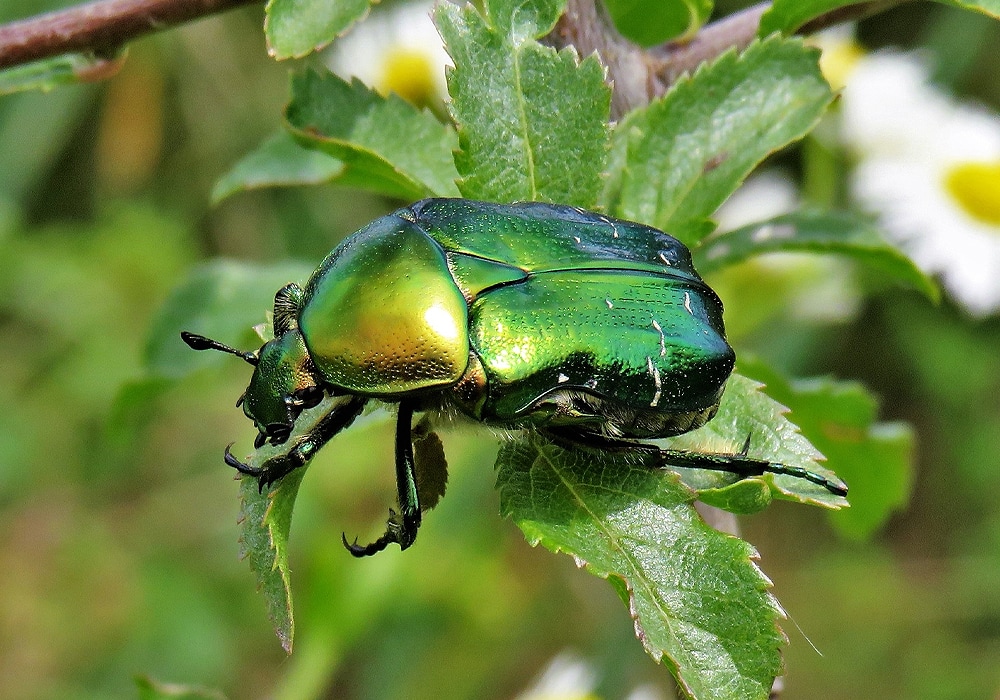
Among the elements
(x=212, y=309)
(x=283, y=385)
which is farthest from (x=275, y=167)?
(x=283, y=385)

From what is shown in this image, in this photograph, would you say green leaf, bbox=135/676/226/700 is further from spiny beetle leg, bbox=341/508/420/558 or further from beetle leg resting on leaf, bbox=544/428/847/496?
beetle leg resting on leaf, bbox=544/428/847/496

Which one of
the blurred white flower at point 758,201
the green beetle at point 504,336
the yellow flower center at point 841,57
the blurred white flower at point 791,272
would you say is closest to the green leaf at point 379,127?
the green beetle at point 504,336

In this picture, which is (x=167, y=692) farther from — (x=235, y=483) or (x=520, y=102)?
(x=235, y=483)

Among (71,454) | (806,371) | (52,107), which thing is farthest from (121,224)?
(806,371)

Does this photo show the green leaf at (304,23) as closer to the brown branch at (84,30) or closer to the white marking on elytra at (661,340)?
the brown branch at (84,30)

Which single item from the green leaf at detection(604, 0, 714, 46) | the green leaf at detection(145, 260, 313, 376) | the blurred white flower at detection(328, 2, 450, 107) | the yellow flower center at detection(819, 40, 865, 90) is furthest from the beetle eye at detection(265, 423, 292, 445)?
the yellow flower center at detection(819, 40, 865, 90)

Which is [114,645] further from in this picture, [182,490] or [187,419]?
[187,419]
